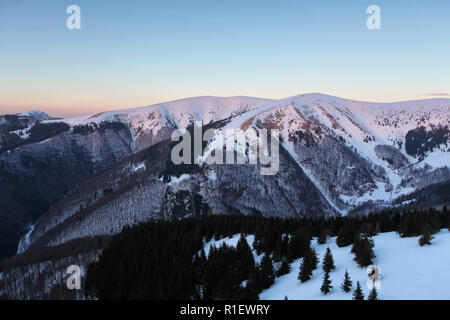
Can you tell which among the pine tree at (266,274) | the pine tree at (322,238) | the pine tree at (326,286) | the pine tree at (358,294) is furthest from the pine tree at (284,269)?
the pine tree at (358,294)

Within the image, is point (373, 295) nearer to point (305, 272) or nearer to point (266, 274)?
point (305, 272)

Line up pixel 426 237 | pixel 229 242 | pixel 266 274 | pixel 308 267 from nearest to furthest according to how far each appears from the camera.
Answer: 1. pixel 308 267
2. pixel 426 237
3. pixel 266 274
4. pixel 229 242

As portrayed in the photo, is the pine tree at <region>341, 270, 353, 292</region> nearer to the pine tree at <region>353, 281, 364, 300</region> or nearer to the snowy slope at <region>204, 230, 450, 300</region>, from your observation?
the snowy slope at <region>204, 230, 450, 300</region>

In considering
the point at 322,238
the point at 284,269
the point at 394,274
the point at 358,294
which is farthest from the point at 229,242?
the point at 358,294

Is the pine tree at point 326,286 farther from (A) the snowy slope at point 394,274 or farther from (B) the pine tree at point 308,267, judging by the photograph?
(B) the pine tree at point 308,267

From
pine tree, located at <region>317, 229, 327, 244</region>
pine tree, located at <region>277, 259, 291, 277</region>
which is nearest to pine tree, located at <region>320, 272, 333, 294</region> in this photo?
pine tree, located at <region>277, 259, 291, 277</region>
